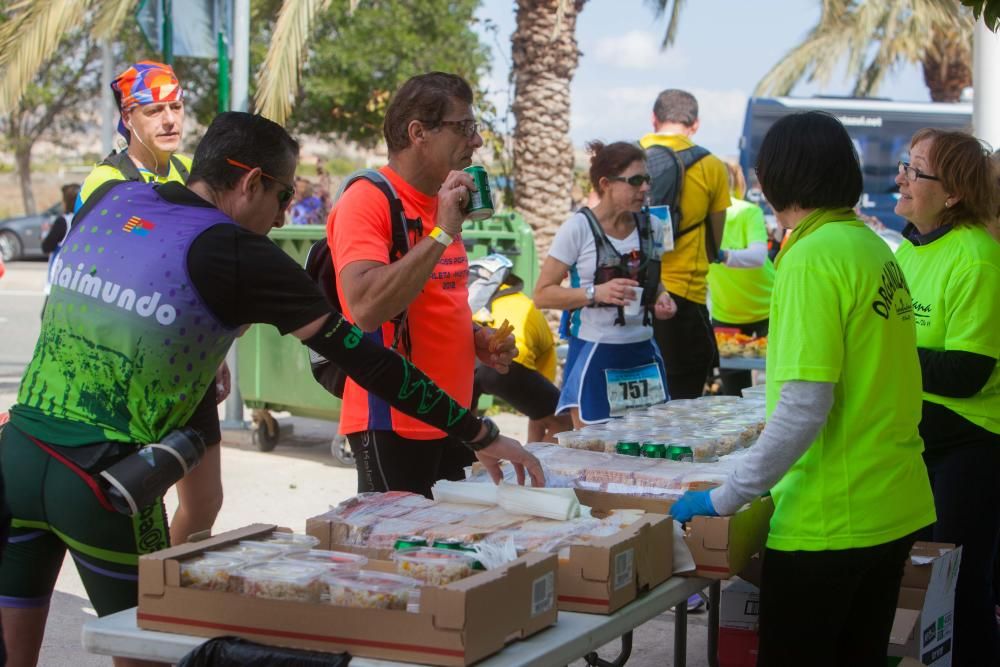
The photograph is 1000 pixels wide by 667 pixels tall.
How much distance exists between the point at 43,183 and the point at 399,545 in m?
55.6

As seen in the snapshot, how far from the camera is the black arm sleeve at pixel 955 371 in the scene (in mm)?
3746

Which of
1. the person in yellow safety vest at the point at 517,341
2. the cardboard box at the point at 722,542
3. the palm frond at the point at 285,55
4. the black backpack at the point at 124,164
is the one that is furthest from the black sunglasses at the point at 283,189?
the palm frond at the point at 285,55

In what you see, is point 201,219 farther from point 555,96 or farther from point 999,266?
point 555,96

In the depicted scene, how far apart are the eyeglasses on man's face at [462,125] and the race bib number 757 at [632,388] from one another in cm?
182

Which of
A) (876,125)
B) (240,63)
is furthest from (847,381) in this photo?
(876,125)

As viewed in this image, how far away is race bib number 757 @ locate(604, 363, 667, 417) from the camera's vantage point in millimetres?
5199

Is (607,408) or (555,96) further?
(555,96)

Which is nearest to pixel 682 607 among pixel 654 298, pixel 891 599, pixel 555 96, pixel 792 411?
pixel 891 599

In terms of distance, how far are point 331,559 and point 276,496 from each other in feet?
17.5

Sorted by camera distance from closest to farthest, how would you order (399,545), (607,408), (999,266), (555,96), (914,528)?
(399,545) → (914,528) → (999,266) → (607,408) → (555,96)

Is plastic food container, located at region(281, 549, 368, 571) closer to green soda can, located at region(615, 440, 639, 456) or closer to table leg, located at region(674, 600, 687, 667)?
green soda can, located at region(615, 440, 639, 456)

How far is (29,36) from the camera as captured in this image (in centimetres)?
Answer: 1088

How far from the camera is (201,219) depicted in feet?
8.80

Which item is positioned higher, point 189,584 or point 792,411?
point 792,411
